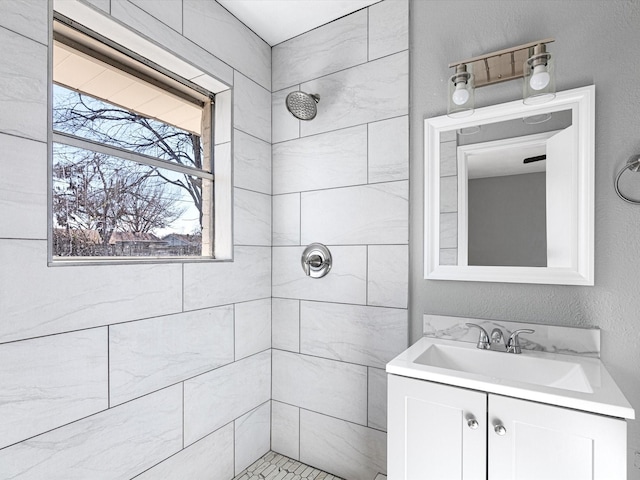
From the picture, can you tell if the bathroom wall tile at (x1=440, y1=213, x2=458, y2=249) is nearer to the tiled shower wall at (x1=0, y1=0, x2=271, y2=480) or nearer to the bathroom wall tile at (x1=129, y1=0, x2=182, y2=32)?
the tiled shower wall at (x1=0, y1=0, x2=271, y2=480)

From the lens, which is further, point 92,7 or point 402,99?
point 402,99

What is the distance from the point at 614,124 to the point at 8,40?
6.77 feet

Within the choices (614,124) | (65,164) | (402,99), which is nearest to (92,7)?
(65,164)

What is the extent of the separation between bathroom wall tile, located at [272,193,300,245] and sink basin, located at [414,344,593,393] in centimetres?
96

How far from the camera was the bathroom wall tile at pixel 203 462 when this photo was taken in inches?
60.0

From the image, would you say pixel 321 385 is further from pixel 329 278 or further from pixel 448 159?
pixel 448 159

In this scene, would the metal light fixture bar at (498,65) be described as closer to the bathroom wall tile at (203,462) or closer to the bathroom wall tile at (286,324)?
the bathroom wall tile at (286,324)

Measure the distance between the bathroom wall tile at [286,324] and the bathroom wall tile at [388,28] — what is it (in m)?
1.41

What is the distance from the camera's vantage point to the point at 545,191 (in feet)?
4.81

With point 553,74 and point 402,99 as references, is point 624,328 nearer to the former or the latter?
point 553,74

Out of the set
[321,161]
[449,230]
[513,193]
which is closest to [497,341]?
[449,230]

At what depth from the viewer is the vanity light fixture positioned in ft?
4.38

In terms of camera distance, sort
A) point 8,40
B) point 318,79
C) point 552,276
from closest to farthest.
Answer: point 8,40 < point 552,276 < point 318,79

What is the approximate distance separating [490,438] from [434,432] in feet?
0.56
